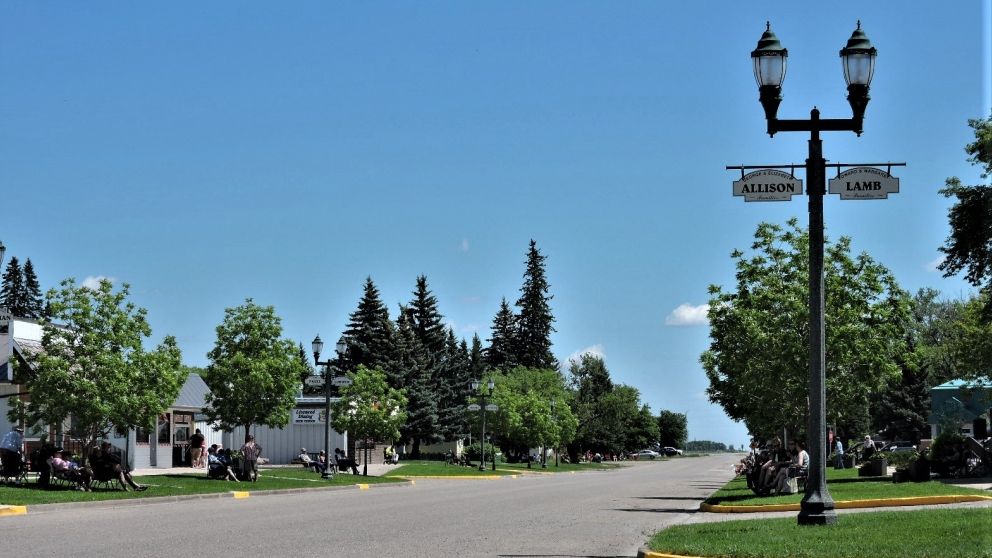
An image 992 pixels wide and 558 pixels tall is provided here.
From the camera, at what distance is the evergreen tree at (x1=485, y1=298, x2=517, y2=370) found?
124 m

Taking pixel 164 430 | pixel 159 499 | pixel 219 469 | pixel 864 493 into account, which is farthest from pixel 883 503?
pixel 164 430

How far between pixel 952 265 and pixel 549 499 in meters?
13.9

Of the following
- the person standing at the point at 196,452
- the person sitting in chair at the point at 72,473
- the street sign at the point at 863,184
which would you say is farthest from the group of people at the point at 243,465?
the street sign at the point at 863,184

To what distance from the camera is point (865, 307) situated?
110 ft

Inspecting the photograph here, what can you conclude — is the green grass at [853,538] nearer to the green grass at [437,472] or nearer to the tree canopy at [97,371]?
the tree canopy at [97,371]

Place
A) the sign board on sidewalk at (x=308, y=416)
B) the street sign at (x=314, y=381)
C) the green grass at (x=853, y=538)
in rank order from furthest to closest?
the sign board on sidewalk at (x=308, y=416) < the street sign at (x=314, y=381) < the green grass at (x=853, y=538)

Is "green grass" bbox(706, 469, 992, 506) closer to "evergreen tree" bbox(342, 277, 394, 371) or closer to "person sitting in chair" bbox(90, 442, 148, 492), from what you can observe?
"person sitting in chair" bbox(90, 442, 148, 492)

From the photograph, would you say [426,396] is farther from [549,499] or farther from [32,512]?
[32,512]

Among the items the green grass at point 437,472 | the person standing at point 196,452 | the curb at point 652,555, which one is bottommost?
the green grass at point 437,472

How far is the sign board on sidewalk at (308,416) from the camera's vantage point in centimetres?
6475

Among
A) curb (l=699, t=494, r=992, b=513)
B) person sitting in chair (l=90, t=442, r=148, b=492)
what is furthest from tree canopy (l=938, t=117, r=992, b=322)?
person sitting in chair (l=90, t=442, r=148, b=492)

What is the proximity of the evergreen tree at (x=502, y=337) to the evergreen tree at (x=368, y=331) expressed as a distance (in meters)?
20.6

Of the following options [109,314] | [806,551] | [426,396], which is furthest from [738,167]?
[426,396]

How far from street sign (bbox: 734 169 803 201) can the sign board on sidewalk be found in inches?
2021
